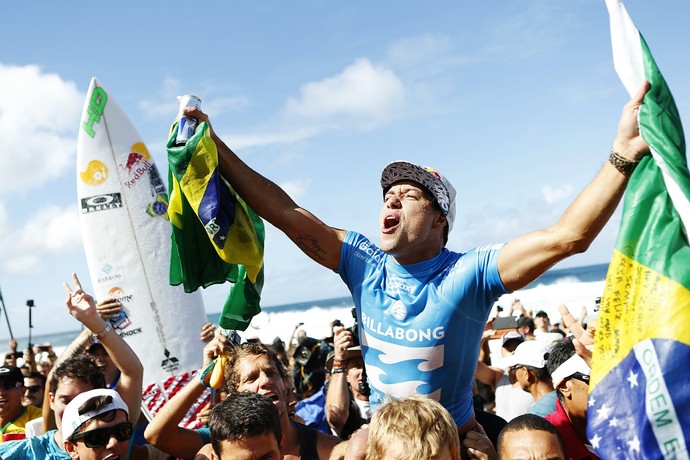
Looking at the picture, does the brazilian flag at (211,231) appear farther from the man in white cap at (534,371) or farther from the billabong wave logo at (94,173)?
the billabong wave logo at (94,173)

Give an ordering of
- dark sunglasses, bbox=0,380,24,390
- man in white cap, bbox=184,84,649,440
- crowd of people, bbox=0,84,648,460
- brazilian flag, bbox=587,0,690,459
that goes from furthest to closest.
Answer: dark sunglasses, bbox=0,380,24,390, man in white cap, bbox=184,84,649,440, crowd of people, bbox=0,84,648,460, brazilian flag, bbox=587,0,690,459

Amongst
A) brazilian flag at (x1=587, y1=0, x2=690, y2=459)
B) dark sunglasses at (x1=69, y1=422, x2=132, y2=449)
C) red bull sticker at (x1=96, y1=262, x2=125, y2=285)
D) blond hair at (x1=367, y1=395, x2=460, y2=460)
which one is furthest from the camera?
red bull sticker at (x1=96, y1=262, x2=125, y2=285)

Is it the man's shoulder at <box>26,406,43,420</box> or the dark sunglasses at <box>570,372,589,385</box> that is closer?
the dark sunglasses at <box>570,372,589,385</box>

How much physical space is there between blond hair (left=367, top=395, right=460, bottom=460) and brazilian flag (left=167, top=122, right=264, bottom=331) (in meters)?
1.19

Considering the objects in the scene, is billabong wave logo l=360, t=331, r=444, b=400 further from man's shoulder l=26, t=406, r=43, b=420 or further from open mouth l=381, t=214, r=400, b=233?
man's shoulder l=26, t=406, r=43, b=420

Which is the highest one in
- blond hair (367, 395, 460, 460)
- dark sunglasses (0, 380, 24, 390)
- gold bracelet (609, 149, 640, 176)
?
gold bracelet (609, 149, 640, 176)

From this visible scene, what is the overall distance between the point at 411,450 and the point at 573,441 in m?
1.70

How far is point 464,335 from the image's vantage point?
289cm

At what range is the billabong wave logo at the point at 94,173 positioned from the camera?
7234 mm

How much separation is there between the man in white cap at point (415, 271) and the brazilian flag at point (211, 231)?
10 cm

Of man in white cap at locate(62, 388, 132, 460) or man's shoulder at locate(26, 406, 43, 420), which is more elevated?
man in white cap at locate(62, 388, 132, 460)

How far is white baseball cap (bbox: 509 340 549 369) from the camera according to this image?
4918 mm

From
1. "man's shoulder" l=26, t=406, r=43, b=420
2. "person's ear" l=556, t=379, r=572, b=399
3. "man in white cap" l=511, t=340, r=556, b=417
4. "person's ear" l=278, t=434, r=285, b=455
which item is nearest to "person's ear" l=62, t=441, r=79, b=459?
"person's ear" l=278, t=434, r=285, b=455

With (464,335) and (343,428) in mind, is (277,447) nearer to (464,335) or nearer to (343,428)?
(464,335)
